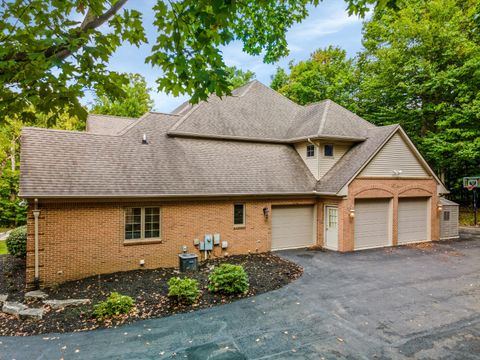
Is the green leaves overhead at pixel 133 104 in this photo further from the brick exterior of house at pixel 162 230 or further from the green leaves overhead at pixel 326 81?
the brick exterior of house at pixel 162 230

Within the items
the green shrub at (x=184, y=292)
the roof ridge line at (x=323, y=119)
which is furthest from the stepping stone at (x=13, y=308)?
the roof ridge line at (x=323, y=119)

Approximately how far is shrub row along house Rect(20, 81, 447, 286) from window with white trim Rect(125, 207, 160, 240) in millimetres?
38

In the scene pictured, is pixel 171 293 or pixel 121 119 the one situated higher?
pixel 121 119

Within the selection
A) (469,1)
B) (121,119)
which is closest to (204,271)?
(121,119)

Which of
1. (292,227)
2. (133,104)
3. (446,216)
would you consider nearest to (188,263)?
(292,227)

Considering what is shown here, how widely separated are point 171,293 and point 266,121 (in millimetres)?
12245

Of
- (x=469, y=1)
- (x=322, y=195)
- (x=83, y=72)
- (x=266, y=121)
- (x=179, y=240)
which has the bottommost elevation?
(x=179, y=240)

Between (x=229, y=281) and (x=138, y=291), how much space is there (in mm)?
2800

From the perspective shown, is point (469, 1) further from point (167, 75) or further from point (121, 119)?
point (167, 75)

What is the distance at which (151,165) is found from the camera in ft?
42.3

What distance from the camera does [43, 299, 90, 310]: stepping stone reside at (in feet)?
26.8

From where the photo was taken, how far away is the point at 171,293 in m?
8.38

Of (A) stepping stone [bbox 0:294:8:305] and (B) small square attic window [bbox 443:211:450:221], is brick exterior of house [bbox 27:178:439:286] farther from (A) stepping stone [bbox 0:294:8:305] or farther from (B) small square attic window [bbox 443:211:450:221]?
(B) small square attic window [bbox 443:211:450:221]

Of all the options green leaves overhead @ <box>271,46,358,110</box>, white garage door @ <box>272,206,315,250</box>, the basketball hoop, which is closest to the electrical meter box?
white garage door @ <box>272,206,315,250</box>
